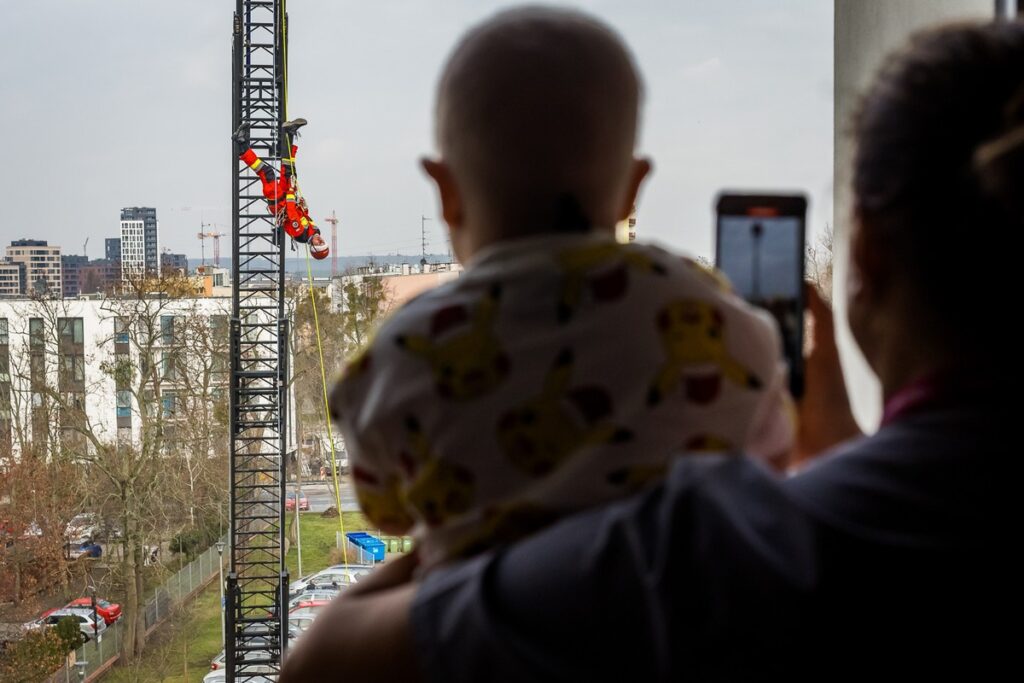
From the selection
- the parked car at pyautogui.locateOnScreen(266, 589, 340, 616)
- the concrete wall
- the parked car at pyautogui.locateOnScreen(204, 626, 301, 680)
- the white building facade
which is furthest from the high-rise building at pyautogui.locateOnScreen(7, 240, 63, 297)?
the concrete wall

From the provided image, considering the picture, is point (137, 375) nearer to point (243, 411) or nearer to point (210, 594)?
point (243, 411)

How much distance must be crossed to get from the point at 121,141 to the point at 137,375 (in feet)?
2.02

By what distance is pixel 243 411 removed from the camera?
9.20 ft

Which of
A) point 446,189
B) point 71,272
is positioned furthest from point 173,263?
point 446,189

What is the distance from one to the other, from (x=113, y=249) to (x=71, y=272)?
0.39ft

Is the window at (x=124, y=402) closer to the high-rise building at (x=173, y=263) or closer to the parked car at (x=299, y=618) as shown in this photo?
the high-rise building at (x=173, y=263)

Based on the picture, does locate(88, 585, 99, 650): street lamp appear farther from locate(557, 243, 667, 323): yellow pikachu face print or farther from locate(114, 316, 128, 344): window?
locate(557, 243, 667, 323): yellow pikachu face print

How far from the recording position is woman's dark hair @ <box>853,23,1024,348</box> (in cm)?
38

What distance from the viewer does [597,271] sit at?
0.51 metres

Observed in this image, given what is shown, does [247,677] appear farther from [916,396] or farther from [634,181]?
[916,396]

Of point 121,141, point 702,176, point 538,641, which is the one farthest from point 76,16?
point 538,641

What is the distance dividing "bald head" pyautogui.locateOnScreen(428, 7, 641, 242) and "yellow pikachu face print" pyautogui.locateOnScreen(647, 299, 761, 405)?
79 mm

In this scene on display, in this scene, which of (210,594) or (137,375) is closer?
(137,375)

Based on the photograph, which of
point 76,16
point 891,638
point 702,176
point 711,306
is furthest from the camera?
point 76,16
